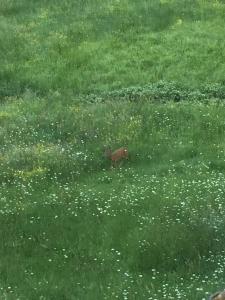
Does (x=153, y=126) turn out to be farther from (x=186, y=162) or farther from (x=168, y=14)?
(x=168, y=14)

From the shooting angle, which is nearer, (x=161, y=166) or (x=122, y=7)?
(x=161, y=166)

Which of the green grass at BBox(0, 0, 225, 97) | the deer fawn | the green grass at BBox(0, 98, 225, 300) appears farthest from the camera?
the green grass at BBox(0, 0, 225, 97)

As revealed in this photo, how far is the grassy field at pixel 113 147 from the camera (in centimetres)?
1245

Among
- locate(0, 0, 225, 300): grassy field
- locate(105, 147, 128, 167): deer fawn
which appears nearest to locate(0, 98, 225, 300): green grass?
locate(0, 0, 225, 300): grassy field

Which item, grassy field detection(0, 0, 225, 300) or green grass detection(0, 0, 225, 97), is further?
green grass detection(0, 0, 225, 97)

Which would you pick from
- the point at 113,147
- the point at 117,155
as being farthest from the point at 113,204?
the point at 113,147

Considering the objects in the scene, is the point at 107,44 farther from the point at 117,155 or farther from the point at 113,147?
the point at 117,155

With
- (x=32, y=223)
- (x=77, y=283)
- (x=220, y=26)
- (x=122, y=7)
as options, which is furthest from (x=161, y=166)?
(x=122, y=7)

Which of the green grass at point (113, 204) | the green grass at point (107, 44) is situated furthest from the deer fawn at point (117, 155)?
the green grass at point (107, 44)

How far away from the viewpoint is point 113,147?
1945 centimetres

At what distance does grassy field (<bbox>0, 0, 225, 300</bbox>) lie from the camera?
12.4 meters

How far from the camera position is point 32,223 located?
575 inches

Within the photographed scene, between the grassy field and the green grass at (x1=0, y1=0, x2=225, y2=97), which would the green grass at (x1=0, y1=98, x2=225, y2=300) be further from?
the green grass at (x1=0, y1=0, x2=225, y2=97)

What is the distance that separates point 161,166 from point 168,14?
1901cm
